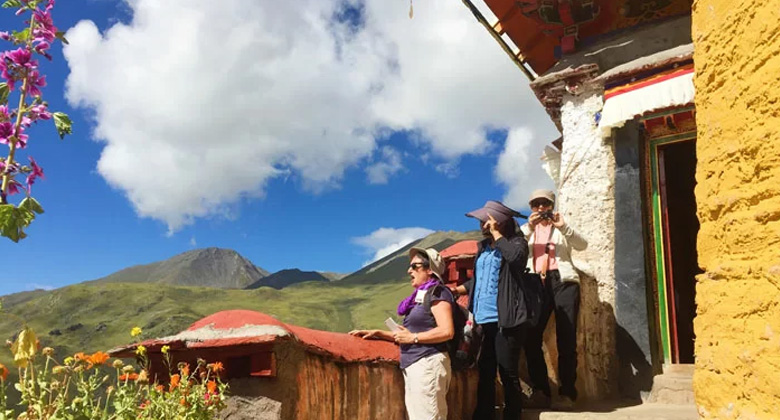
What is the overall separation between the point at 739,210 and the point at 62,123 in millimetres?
2309

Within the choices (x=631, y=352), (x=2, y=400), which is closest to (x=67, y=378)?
(x=2, y=400)

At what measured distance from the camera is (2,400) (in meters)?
1.83

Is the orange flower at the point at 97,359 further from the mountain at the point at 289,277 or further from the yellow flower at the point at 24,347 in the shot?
the mountain at the point at 289,277

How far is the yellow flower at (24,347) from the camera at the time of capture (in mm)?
1796

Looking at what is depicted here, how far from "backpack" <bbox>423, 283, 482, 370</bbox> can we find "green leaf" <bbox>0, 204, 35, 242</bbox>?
226 cm

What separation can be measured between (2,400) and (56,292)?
65.5 metres

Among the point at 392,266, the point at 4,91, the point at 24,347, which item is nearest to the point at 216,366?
the point at 24,347

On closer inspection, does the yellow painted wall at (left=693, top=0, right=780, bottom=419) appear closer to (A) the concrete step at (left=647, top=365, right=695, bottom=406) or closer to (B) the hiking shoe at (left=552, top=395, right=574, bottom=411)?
(B) the hiking shoe at (left=552, top=395, right=574, bottom=411)

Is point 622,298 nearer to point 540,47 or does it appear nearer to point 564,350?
point 564,350

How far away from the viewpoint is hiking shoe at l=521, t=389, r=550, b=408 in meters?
4.99

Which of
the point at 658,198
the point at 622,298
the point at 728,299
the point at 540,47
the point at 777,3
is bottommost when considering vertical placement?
the point at 728,299

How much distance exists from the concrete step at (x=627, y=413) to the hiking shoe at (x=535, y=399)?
1.14ft

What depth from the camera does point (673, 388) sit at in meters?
5.03

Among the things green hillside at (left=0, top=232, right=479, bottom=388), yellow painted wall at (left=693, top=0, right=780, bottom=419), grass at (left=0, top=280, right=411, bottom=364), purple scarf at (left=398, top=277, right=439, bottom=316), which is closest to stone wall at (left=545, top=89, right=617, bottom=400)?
purple scarf at (left=398, top=277, right=439, bottom=316)
